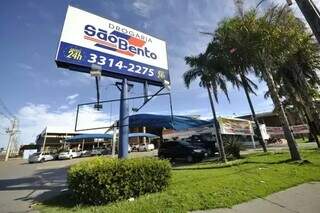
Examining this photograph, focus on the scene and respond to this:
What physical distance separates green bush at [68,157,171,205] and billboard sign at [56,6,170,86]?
17.4 feet

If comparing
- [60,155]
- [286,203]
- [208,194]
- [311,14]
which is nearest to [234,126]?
[208,194]

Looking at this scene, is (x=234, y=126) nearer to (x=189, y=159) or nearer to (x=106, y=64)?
(x=189, y=159)

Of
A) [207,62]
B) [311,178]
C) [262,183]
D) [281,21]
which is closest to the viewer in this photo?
[262,183]

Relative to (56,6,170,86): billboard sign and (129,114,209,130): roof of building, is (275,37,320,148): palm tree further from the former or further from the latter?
(56,6,170,86): billboard sign

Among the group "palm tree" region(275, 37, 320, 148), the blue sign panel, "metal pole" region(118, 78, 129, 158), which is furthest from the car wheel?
"palm tree" region(275, 37, 320, 148)

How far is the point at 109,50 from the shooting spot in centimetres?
1245

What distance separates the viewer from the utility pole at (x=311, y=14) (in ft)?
19.7

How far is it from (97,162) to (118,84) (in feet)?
19.6

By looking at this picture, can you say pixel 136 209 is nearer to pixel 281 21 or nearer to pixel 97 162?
pixel 97 162

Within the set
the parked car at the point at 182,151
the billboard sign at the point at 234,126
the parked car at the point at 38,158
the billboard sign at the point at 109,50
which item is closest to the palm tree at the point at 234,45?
the billboard sign at the point at 234,126

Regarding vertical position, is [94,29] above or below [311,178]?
above

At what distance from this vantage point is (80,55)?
11219 mm

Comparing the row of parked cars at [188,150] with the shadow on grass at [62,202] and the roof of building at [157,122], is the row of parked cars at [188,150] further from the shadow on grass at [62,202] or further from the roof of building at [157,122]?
the shadow on grass at [62,202]

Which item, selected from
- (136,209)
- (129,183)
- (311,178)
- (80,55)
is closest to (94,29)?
(80,55)
